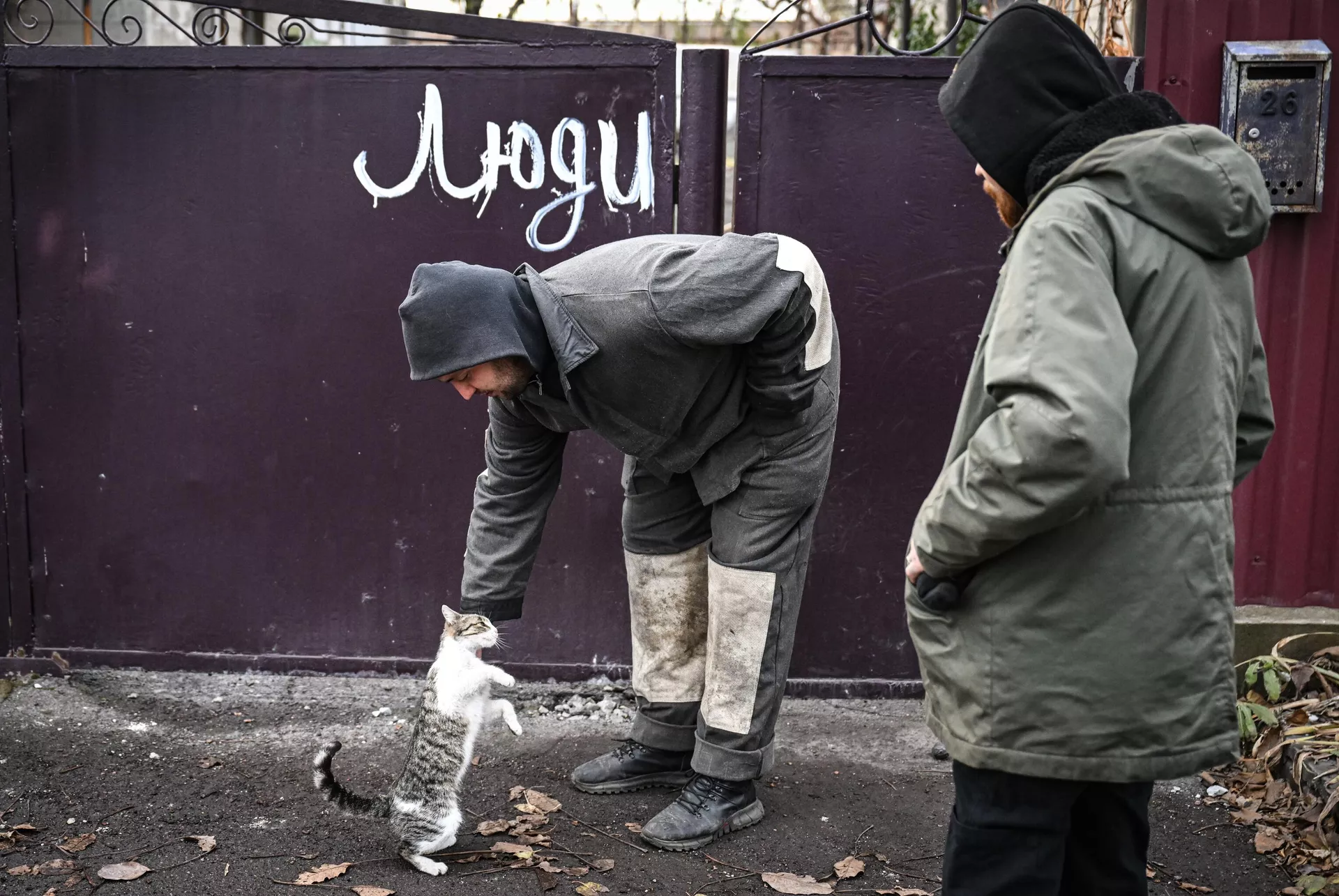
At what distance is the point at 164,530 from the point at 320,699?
91cm

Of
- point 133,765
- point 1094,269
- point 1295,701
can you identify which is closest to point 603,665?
point 133,765

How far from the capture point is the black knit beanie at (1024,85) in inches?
85.1

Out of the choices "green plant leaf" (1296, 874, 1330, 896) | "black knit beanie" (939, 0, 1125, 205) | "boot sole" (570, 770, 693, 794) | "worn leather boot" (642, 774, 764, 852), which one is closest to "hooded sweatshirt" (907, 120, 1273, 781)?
"black knit beanie" (939, 0, 1125, 205)

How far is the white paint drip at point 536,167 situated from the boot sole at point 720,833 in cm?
210

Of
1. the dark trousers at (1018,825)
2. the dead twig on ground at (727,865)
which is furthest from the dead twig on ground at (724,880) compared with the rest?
the dark trousers at (1018,825)

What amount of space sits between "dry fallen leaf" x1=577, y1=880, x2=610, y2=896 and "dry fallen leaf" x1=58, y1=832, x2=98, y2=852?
57.6 inches

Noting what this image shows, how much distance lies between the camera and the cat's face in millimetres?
3418

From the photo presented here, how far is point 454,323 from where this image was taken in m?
2.89

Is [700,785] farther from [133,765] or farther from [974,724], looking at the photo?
[133,765]

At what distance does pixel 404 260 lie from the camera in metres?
4.42

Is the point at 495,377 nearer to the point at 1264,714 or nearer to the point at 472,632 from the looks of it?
the point at 472,632

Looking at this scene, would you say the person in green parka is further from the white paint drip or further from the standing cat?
the white paint drip

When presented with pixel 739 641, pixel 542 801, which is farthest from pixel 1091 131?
pixel 542 801

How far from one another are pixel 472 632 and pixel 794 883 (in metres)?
1.15
